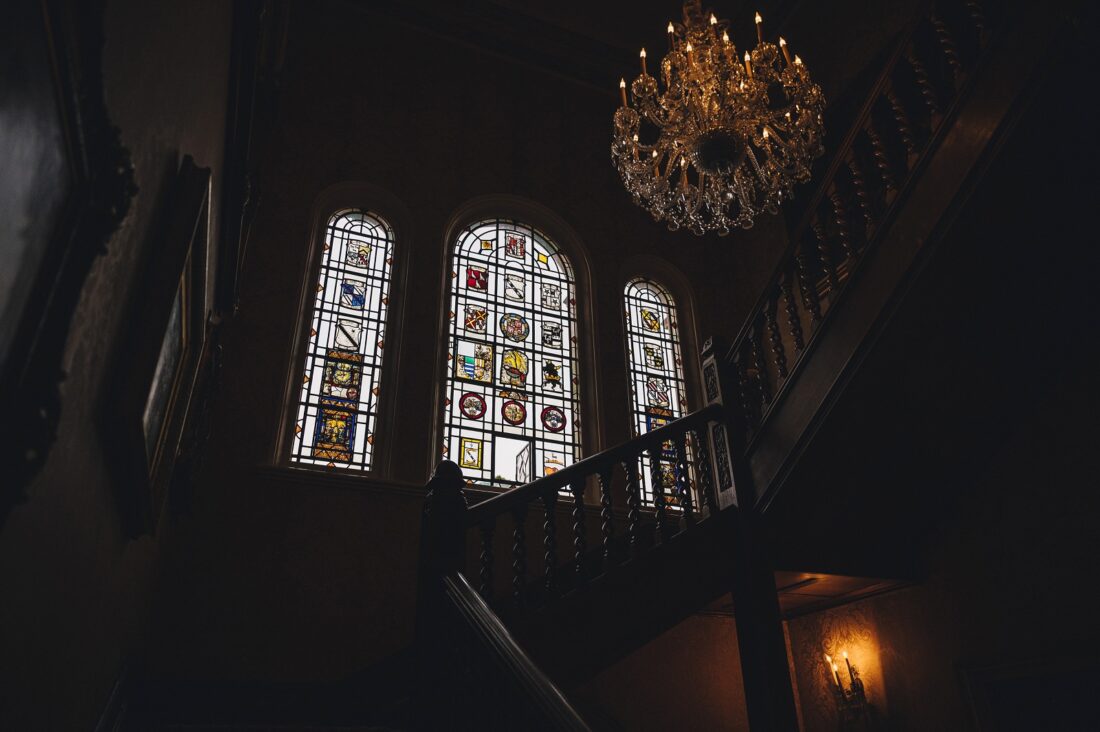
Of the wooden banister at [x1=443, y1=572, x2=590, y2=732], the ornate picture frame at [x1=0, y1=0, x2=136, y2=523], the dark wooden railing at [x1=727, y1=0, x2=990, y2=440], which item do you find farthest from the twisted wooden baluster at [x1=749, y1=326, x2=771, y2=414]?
the ornate picture frame at [x1=0, y1=0, x2=136, y2=523]

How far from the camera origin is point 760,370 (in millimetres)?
4930

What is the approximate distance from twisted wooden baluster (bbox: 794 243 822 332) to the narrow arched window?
321cm

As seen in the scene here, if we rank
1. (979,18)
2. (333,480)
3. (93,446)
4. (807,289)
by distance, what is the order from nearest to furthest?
1. (93,446)
2. (979,18)
3. (807,289)
4. (333,480)

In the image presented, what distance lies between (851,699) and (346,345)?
512cm

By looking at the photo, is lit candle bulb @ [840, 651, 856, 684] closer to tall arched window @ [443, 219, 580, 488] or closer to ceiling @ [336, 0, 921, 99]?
tall arched window @ [443, 219, 580, 488]

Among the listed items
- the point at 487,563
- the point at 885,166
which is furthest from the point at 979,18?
the point at 487,563

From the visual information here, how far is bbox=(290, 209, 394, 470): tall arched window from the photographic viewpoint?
6641 mm

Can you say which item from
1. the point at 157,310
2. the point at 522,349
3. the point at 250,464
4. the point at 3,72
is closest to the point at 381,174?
the point at 522,349

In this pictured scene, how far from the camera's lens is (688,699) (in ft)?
20.2

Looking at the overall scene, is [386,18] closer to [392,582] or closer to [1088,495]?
[392,582]

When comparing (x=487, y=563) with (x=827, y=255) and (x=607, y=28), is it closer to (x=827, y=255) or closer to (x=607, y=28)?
(x=827, y=255)

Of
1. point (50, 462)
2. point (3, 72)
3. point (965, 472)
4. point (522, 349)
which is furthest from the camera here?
point (522, 349)

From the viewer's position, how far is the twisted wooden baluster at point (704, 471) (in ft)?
16.2

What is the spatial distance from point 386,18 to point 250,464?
18.8 feet
